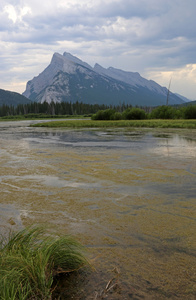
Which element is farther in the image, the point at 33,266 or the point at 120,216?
the point at 120,216

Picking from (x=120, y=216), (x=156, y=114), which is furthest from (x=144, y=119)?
(x=120, y=216)

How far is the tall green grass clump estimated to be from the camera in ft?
12.4

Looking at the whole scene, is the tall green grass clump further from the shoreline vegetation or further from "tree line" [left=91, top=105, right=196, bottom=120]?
"tree line" [left=91, top=105, right=196, bottom=120]

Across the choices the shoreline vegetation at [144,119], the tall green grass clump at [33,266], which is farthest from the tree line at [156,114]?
the tall green grass clump at [33,266]

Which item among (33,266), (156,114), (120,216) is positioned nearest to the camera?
(33,266)

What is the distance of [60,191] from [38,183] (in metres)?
1.73

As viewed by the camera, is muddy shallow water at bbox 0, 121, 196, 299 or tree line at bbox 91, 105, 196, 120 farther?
tree line at bbox 91, 105, 196, 120

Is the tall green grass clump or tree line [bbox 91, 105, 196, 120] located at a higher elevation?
tree line [bbox 91, 105, 196, 120]

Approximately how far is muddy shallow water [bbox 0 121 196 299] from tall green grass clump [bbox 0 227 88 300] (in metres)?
0.35

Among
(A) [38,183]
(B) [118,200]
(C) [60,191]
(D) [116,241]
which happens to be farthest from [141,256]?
(A) [38,183]

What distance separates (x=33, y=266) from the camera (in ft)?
13.5

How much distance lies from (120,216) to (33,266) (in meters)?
3.98

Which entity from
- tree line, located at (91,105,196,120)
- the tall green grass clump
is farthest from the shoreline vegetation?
the tall green grass clump

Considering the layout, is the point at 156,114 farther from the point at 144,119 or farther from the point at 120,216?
the point at 120,216
